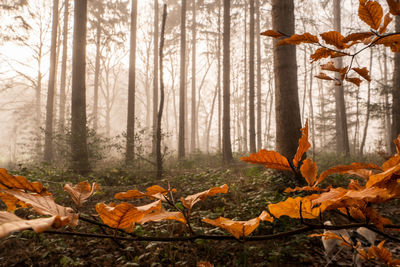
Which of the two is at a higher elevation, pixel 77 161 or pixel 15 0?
pixel 15 0

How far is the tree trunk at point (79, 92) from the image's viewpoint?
6.78m

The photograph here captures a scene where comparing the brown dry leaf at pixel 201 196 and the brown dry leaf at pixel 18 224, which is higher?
the brown dry leaf at pixel 18 224

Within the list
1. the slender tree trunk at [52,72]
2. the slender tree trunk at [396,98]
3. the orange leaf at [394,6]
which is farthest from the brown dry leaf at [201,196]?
the slender tree trunk at [52,72]

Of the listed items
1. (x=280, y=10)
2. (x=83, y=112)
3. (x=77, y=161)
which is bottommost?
(x=77, y=161)

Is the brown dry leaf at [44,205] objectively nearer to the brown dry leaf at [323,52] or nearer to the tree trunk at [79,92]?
the brown dry leaf at [323,52]

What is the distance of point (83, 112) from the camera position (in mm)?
7070

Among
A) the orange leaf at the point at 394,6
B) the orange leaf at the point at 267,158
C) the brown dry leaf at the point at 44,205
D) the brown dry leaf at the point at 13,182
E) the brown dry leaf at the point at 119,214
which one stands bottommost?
the brown dry leaf at the point at 119,214

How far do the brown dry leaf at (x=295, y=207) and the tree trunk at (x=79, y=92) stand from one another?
7270 millimetres

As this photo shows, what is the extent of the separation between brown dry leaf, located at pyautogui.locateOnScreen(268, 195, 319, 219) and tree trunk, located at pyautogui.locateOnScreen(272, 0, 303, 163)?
3.78 metres

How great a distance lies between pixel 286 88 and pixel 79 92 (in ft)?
20.6

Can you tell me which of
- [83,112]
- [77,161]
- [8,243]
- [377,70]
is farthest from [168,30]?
[377,70]

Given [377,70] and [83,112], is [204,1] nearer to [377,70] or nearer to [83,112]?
[83,112]

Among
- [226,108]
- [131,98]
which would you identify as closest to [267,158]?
[226,108]

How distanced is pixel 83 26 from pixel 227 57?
5.50 metres
